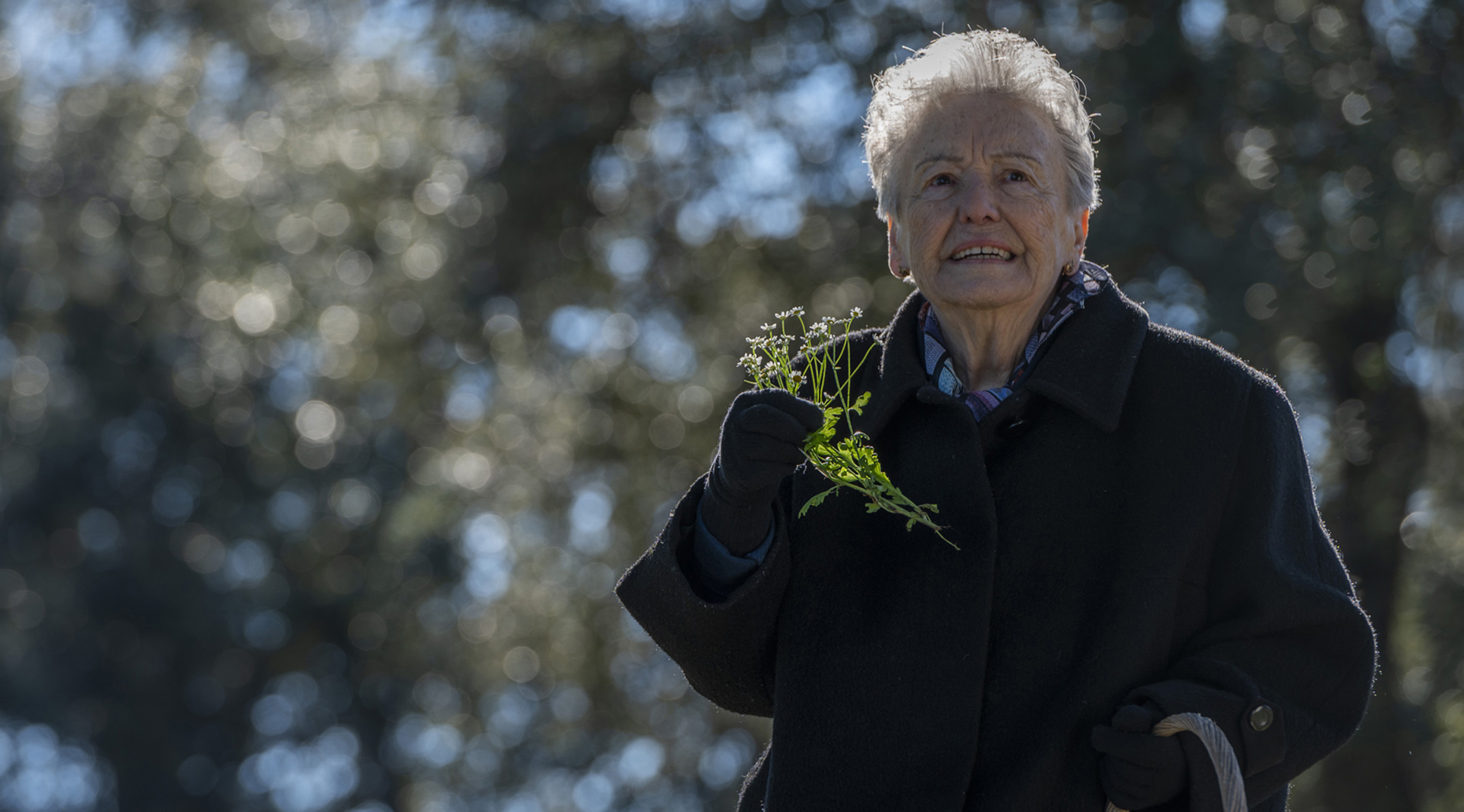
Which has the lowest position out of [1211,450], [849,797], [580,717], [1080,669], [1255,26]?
[580,717]

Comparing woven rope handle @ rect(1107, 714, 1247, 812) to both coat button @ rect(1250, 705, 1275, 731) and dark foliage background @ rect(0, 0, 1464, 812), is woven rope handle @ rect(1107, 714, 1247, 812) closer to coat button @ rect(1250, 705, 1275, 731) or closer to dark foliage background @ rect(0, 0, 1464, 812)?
coat button @ rect(1250, 705, 1275, 731)

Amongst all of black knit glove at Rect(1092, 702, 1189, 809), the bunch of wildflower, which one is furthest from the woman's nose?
black knit glove at Rect(1092, 702, 1189, 809)

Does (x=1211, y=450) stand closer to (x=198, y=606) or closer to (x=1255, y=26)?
(x=1255, y=26)

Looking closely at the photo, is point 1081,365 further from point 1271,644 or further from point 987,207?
point 1271,644

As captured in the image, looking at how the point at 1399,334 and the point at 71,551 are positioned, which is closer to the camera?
A: the point at 1399,334

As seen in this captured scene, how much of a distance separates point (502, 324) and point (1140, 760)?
9.43m

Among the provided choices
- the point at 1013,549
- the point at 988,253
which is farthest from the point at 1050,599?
the point at 988,253

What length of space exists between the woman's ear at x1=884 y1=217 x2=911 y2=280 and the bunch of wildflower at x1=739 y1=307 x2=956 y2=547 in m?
0.12

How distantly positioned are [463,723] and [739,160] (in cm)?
789

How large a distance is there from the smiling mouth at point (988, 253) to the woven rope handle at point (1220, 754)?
32.3 inches

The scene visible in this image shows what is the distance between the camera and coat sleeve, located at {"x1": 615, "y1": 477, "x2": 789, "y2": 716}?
254 cm

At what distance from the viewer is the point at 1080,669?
238 cm

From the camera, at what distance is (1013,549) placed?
2.51m

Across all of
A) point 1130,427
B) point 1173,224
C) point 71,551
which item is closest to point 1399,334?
point 1173,224
